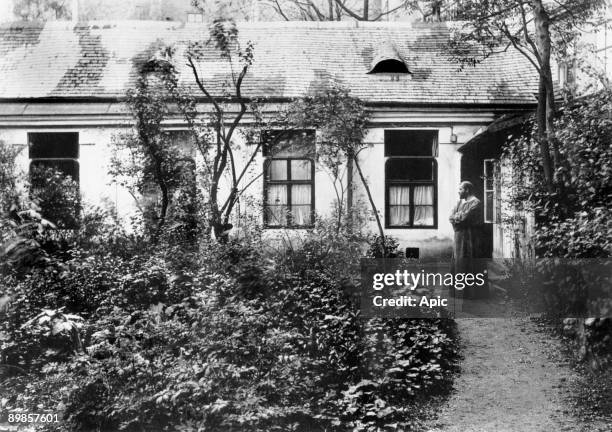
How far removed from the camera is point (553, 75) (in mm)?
4797

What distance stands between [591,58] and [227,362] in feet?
12.9

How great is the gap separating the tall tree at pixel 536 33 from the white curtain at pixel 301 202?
1860mm

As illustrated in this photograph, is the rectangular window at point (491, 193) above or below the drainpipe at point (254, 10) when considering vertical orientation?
below

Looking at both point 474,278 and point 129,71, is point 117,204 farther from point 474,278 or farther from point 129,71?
point 474,278

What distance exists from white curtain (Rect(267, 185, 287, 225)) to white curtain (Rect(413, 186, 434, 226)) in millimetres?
1129

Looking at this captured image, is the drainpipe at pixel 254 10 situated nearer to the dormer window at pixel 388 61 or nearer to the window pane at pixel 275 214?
the dormer window at pixel 388 61

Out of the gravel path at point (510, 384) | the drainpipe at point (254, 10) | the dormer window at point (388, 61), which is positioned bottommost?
the gravel path at point (510, 384)

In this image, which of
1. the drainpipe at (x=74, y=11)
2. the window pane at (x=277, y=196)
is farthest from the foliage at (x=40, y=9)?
the window pane at (x=277, y=196)

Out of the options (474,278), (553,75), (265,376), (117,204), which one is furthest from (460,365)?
(117,204)

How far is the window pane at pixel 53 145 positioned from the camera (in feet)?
15.8

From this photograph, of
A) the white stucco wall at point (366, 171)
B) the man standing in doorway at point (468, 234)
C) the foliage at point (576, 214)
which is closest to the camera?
the foliage at point (576, 214)

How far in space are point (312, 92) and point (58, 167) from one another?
2.34 meters

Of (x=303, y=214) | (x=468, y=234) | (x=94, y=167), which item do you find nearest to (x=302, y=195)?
(x=303, y=214)

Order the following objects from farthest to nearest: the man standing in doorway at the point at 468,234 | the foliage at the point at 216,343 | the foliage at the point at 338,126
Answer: the foliage at the point at 338,126 → the man standing in doorway at the point at 468,234 → the foliage at the point at 216,343
